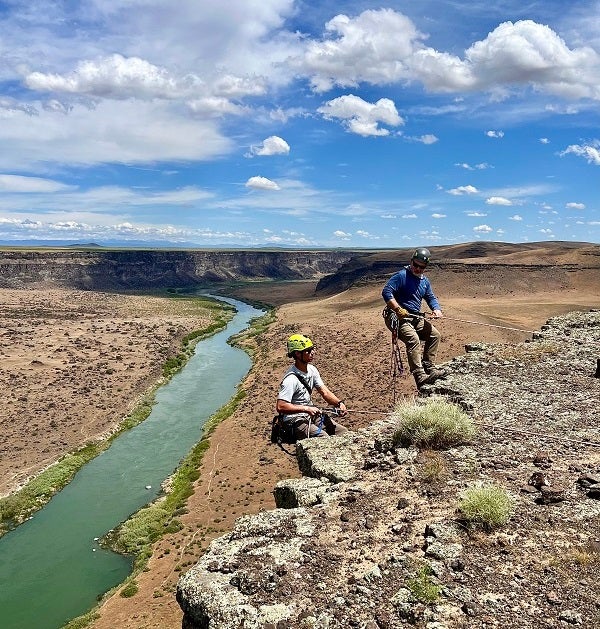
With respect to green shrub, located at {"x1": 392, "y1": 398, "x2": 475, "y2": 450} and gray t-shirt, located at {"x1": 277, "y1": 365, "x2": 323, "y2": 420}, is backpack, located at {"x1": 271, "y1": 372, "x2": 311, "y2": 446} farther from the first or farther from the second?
green shrub, located at {"x1": 392, "y1": 398, "x2": 475, "y2": 450}

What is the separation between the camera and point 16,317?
3585 inches

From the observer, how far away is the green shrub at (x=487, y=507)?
7852 mm

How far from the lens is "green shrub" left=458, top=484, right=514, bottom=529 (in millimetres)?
7852

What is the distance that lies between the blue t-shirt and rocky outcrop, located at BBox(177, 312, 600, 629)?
3.35 m

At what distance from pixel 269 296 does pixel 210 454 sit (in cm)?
12994

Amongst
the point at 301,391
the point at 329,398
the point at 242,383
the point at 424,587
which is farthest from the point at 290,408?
the point at 242,383

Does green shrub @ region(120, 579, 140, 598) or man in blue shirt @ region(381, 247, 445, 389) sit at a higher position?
man in blue shirt @ region(381, 247, 445, 389)

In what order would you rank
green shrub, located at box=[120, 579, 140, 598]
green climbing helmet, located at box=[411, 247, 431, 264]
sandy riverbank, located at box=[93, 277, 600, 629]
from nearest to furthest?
green climbing helmet, located at box=[411, 247, 431, 264] → green shrub, located at box=[120, 579, 140, 598] → sandy riverbank, located at box=[93, 277, 600, 629]

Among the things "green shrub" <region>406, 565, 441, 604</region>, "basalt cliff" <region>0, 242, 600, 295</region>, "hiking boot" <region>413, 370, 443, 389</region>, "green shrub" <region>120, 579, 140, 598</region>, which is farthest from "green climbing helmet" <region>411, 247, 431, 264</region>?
"basalt cliff" <region>0, 242, 600, 295</region>

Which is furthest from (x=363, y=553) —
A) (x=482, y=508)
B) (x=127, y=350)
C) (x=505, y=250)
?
(x=505, y=250)

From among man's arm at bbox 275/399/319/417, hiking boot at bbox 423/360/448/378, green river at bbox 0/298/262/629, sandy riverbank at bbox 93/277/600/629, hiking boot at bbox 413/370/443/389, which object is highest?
man's arm at bbox 275/399/319/417

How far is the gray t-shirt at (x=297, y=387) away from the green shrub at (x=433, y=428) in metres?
2.09

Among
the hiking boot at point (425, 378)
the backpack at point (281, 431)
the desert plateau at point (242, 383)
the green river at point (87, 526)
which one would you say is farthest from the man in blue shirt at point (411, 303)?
the green river at point (87, 526)

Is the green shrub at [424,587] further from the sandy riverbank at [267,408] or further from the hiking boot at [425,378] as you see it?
the hiking boot at [425,378]
